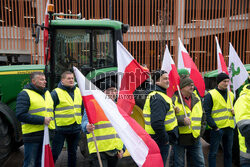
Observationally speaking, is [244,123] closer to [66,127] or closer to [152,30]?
[66,127]

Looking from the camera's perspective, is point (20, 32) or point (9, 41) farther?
point (9, 41)

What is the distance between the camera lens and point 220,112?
3.93 meters

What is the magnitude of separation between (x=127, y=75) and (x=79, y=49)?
2.11 metres

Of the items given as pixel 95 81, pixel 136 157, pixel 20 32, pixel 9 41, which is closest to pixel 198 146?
pixel 136 157

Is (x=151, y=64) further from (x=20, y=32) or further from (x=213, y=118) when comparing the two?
(x=213, y=118)

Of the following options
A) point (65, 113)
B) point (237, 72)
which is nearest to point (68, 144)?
point (65, 113)

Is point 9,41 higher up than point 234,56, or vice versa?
point 9,41

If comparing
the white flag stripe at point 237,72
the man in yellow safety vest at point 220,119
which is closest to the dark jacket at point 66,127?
the man in yellow safety vest at point 220,119

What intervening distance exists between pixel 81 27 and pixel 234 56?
3093 mm

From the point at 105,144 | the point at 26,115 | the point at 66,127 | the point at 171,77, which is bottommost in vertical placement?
the point at 66,127

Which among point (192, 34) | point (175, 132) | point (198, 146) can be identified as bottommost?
point (198, 146)

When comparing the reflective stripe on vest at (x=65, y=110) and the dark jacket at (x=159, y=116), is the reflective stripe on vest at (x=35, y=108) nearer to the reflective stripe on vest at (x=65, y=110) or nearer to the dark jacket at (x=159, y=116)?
the reflective stripe on vest at (x=65, y=110)

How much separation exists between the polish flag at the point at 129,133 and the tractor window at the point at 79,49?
7.74 ft

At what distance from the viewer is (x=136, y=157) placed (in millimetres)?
2238
